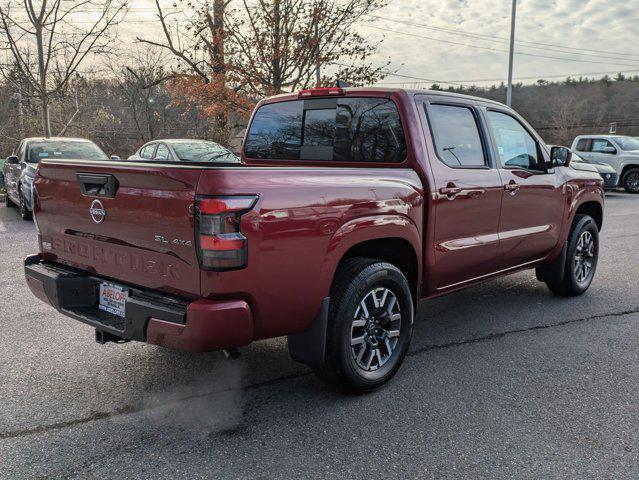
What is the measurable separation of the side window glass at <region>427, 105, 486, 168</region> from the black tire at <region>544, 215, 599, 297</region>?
1833mm

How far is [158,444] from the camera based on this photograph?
9.17 feet

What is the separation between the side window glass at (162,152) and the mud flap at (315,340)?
9605mm

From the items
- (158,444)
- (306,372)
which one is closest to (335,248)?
(306,372)

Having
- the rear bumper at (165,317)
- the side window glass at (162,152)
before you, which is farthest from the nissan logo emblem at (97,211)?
the side window glass at (162,152)

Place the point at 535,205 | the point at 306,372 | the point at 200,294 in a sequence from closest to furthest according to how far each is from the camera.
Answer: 1. the point at 200,294
2. the point at 306,372
3. the point at 535,205

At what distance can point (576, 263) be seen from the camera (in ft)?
18.6

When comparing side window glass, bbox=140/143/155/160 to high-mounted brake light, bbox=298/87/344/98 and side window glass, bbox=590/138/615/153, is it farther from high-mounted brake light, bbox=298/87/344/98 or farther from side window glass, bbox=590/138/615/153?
side window glass, bbox=590/138/615/153

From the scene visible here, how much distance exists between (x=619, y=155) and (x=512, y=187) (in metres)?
16.3

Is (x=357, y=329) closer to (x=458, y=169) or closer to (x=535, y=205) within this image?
(x=458, y=169)

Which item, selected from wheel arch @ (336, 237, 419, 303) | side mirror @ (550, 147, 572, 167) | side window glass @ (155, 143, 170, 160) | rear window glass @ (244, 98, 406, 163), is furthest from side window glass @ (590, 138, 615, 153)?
wheel arch @ (336, 237, 419, 303)

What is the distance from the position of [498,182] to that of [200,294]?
2.76 m

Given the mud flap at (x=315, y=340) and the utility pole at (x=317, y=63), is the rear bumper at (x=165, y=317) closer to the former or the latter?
the mud flap at (x=315, y=340)

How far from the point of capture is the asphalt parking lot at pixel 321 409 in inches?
104

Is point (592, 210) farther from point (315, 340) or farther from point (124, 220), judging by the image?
point (124, 220)
